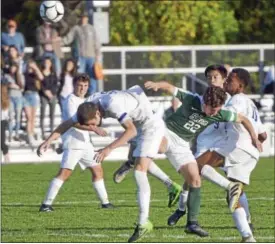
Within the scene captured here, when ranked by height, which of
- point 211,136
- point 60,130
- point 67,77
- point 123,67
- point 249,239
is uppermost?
point 60,130

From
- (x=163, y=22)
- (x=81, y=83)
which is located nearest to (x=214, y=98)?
(x=81, y=83)

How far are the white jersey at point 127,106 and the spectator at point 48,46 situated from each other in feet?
43.7

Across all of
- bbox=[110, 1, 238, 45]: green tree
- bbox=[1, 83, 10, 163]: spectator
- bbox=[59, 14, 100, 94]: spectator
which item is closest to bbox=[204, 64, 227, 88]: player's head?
bbox=[1, 83, 10, 163]: spectator

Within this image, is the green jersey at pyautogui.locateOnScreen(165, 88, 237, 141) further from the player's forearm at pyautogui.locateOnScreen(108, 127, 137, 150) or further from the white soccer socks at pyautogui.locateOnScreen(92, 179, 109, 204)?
the white soccer socks at pyautogui.locateOnScreen(92, 179, 109, 204)

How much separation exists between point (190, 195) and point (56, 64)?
13.8 metres

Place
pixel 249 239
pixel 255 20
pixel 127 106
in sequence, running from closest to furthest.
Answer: pixel 249 239 < pixel 127 106 < pixel 255 20

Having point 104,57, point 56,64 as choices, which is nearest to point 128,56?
point 104,57

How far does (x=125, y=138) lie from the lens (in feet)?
46.0

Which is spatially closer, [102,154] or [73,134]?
[102,154]

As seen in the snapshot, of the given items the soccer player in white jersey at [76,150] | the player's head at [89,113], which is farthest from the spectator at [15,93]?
the player's head at [89,113]

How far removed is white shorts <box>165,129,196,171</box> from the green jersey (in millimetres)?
85

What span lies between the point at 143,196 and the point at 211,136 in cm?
274

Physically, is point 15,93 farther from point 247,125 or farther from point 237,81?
point 247,125

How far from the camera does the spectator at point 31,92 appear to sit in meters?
27.2
